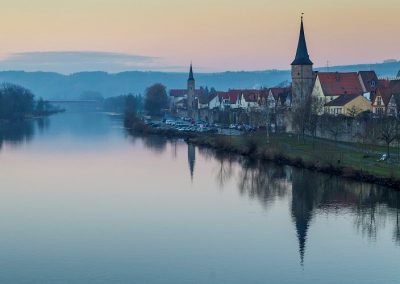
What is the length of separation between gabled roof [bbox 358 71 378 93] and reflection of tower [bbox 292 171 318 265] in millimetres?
16841

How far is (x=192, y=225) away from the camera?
16281 millimetres

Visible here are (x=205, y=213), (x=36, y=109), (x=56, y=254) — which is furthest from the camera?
(x=36, y=109)

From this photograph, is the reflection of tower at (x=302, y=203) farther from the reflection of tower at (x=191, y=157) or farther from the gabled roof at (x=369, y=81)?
the gabled roof at (x=369, y=81)

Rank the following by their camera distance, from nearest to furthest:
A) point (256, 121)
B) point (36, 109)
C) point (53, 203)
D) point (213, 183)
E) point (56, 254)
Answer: point (56, 254), point (53, 203), point (213, 183), point (256, 121), point (36, 109)

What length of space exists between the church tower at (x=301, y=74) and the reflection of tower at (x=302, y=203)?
15.5 metres

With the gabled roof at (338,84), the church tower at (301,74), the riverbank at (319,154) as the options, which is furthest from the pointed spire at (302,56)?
the riverbank at (319,154)

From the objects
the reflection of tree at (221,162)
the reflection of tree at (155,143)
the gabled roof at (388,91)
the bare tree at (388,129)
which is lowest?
the reflection of tree at (221,162)

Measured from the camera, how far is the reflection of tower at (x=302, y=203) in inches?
603

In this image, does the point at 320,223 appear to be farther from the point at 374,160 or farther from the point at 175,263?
the point at 374,160

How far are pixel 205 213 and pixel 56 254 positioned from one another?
16.9 feet

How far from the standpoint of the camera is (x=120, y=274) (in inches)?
487

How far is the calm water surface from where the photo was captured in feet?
41.6

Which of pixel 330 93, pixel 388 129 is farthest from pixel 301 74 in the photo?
pixel 388 129

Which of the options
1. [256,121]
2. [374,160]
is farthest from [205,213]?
[256,121]
